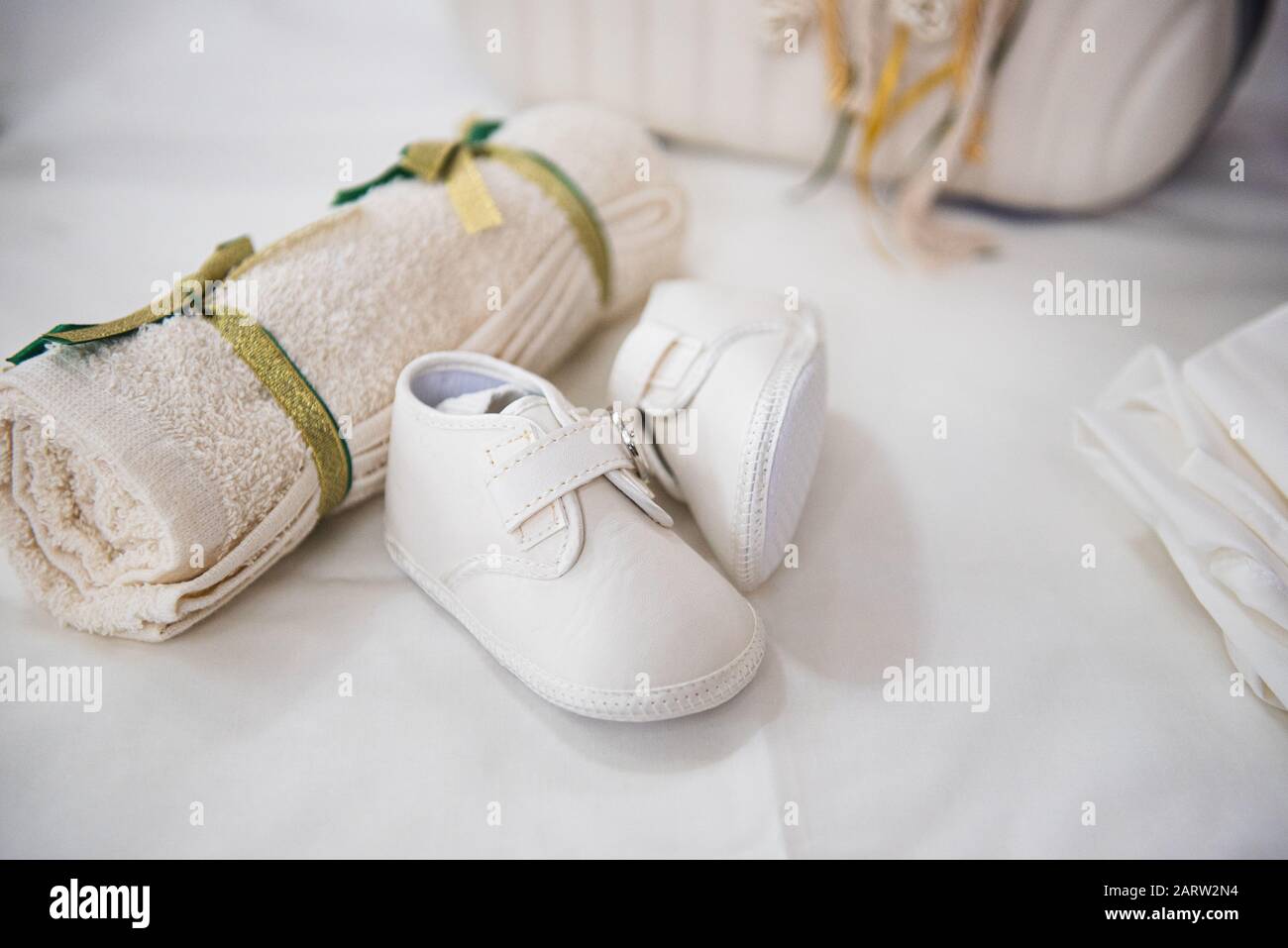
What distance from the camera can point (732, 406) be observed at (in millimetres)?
876

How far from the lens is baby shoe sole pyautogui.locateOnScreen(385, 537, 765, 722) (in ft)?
2.46

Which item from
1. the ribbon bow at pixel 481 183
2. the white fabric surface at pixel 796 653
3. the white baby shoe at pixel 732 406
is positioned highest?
the ribbon bow at pixel 481 183

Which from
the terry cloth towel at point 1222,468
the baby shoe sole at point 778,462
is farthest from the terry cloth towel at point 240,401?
the terry cloth towel at point 1222,468

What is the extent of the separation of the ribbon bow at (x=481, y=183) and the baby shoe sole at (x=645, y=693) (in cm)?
44

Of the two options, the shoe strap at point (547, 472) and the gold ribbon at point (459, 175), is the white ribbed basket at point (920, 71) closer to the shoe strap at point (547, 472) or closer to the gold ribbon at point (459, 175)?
the gold ribbon at point (459, 175)


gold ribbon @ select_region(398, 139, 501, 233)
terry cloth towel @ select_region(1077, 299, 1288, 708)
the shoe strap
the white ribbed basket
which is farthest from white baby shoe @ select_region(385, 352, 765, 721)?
the white ribbed basket

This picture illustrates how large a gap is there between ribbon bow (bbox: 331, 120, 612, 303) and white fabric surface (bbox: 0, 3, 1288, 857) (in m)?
0.15

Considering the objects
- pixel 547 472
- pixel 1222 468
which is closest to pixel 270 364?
pixel 547 472

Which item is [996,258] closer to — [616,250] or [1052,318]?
[1052,318]

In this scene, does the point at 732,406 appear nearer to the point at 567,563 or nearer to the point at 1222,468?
the point at 567,563

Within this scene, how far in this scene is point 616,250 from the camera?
1.13 meters

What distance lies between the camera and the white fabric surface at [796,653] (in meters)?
0.74

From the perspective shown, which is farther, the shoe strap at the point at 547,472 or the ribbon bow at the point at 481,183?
the ribbon bow at the point at 481,183

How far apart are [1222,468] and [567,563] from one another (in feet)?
1.91
